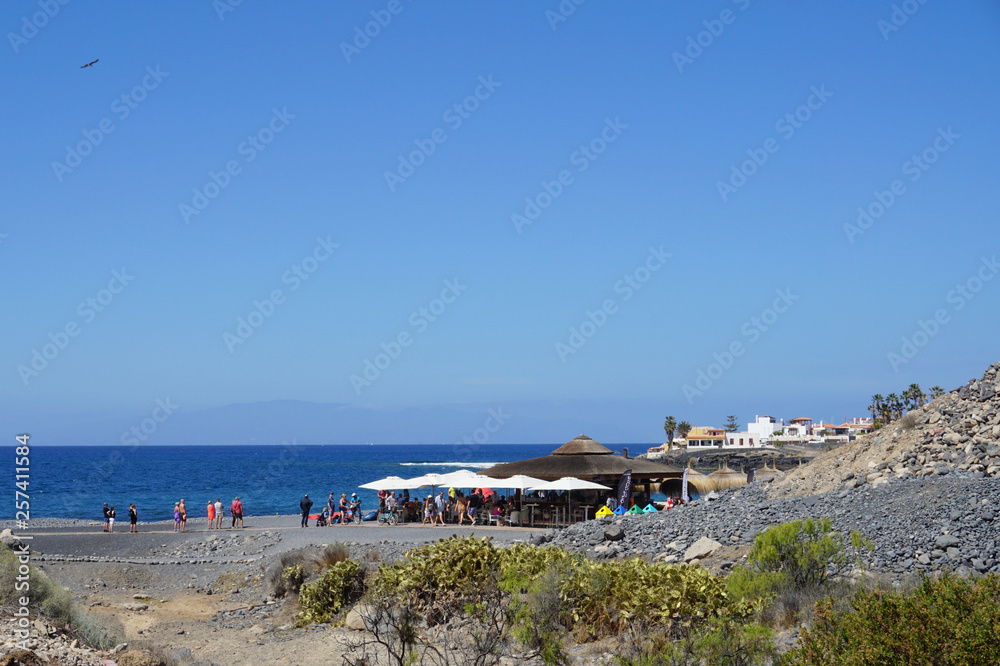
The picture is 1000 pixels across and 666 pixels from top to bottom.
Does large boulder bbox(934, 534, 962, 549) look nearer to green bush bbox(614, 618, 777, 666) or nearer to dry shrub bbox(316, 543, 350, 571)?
green bush bbox(614, 618, 777, 666)

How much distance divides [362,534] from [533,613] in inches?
511

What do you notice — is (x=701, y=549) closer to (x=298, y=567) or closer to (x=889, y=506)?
(x=889, y=506)

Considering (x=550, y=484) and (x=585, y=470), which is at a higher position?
(x=585, y=470)

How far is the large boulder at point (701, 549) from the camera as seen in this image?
14609 mm

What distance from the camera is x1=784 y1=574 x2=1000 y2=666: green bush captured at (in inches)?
220

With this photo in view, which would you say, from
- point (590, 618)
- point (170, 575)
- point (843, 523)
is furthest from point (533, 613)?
point (170, 575)

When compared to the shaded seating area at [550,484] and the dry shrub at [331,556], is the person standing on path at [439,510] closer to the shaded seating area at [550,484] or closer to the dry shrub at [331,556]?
the shaded seating area at [550,484]

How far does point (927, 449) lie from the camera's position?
18406 mm

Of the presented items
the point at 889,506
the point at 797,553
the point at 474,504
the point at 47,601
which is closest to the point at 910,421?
the point at 889,506

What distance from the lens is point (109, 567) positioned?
20594 millimetres

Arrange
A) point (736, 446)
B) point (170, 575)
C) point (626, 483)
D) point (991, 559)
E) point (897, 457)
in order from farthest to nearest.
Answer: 1. point (736, 446)
2. point (626, 483)
3. point (170, 575)
4. point (897, 457)
5. point (991, 559)

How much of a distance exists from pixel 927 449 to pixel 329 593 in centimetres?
1315

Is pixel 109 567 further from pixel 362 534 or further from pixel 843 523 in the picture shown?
pixel 843 523

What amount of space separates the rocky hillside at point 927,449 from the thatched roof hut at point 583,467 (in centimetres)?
612
